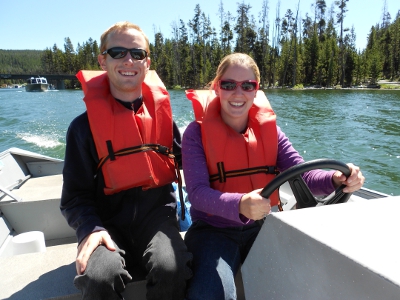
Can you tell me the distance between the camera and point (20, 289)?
169cm

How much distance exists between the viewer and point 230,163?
1908mm

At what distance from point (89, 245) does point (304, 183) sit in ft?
3.28

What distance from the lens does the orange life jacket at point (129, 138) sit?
1.88m

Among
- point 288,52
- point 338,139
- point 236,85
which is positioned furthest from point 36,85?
point 236,85

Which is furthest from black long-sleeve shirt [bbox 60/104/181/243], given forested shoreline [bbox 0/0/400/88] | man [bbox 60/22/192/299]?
forested shoreline [bbox 0/0/400/88]

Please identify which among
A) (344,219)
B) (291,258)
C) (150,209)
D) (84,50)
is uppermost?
(84,50)

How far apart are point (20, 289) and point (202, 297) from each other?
888 mm

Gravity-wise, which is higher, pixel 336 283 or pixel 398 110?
pixel 336 283

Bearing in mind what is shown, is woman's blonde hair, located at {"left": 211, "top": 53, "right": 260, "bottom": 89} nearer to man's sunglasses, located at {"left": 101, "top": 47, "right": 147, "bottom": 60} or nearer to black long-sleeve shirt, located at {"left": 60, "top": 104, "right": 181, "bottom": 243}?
man's sunglasses, located at {"left": 101, "top": 47, "right": 147, "bottom": 60}

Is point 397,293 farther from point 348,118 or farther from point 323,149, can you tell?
point 348,118

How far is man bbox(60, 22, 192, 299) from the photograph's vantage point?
1.78m

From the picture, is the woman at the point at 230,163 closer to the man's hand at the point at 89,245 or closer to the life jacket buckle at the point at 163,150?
the life jacket buckle at the point at 163,150

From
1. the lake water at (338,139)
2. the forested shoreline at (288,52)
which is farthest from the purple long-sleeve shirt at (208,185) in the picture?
the forested shoreline at (288,52)

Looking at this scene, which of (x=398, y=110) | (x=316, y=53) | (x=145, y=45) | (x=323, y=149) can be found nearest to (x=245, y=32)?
(x=316, y=53)
